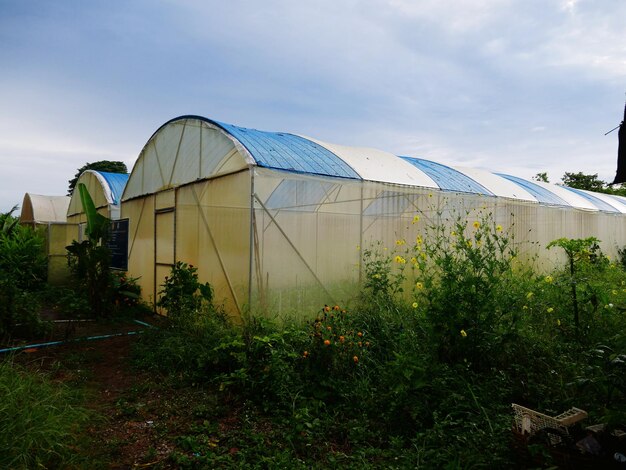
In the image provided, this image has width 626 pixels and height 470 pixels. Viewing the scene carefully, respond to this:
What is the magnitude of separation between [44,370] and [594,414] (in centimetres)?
538

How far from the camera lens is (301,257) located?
19.9ft

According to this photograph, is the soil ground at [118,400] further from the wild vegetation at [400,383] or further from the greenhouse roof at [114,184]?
the greenhouse roof at [114,184]

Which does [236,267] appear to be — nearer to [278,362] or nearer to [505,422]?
[278,362]

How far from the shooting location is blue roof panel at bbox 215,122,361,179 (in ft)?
19.9

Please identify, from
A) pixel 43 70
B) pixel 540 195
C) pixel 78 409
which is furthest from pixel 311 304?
pixel 540 195

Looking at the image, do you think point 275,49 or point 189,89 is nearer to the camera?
point 275,49

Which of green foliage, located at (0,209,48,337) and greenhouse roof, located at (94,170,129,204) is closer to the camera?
green foliage, located at (0,209,48,337)

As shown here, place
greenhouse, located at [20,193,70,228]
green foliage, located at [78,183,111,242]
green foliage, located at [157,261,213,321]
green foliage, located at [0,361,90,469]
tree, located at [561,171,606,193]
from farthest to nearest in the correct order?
tree, located at [561,171,606,193], greenhouse, located at [20,193,70,228], green foliage, located at [78,183,111,242], green foliage, located at [157,261,213,321], green foliage, located at [0,361,90,469]

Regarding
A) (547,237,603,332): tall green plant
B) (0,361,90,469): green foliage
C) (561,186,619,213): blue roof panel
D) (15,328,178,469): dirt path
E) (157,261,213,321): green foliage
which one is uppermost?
(561,186,619,213): blue roof panel

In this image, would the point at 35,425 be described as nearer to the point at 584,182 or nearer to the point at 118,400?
the point at 118,400

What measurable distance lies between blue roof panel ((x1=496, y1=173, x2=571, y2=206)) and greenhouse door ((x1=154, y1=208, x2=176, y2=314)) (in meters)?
8.97

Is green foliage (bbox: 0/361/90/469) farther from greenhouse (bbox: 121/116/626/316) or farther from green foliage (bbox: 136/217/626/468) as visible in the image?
greenhouse (bbox: 121/116/626/316)

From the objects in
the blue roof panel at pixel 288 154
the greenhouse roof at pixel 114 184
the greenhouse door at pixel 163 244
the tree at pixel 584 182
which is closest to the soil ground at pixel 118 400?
the greenhouse door at pixel 163 244

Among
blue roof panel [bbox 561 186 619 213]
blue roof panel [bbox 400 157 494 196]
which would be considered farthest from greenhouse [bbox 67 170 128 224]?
blue roof panel [bbox 561 186 619 213]
